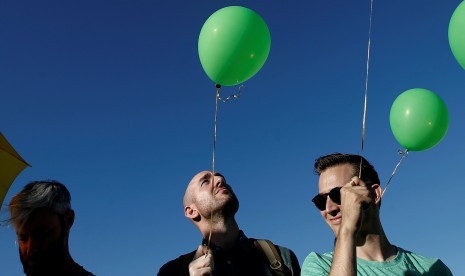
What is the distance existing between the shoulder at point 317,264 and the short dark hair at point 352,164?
62cm

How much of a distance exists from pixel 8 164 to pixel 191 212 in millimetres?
1644

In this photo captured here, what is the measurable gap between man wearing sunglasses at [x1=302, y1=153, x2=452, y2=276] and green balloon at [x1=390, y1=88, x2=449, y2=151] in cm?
140

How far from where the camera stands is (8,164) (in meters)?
3.88

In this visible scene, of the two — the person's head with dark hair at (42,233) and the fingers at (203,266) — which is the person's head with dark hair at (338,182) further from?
the person's head with dark hair at (42,233)

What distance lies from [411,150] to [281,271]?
6.13ft

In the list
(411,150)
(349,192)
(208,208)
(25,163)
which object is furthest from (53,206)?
(411,150)

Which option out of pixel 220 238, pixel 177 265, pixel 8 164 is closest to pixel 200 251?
pixel 177 265

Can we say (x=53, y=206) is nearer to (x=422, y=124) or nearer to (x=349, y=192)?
(x=349, y=192)

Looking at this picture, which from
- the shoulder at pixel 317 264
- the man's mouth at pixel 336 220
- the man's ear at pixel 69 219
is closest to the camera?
the shoulder at pixel 317 264

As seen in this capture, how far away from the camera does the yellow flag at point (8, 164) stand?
3797 mm

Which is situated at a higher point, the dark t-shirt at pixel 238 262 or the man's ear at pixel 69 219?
the man's ear at pixel 69 219

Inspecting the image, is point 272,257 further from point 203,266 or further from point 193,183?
point 193,183

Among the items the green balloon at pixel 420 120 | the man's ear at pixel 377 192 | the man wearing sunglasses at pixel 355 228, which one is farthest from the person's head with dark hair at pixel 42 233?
the green balloon at pixel 420 120

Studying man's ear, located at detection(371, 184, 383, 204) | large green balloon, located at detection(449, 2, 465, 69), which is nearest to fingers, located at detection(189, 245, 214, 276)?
man's ear, located at detection(371, 184, 383, 204)
